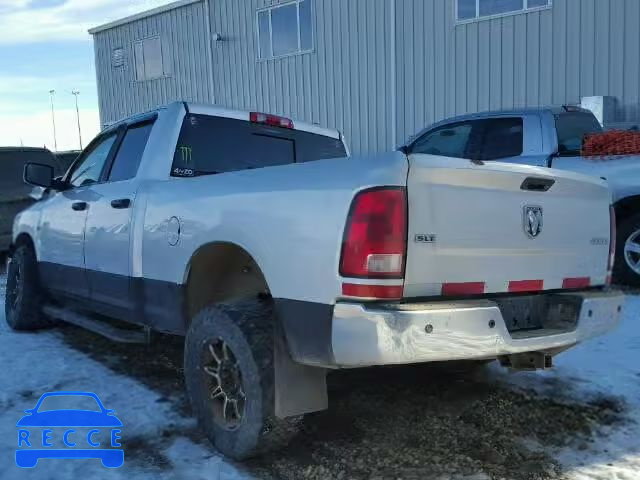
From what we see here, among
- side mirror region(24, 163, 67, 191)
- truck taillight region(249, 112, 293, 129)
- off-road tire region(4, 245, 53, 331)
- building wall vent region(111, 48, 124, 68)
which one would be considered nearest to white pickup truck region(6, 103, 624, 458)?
truck taillight region(249, 112, 293, 129)

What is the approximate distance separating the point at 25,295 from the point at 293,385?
359cm

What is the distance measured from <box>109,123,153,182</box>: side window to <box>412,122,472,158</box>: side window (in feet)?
12.3

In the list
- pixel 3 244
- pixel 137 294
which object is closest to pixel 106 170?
pixel 137 294

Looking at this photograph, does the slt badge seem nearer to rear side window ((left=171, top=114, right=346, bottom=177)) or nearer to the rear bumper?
the rear bumper

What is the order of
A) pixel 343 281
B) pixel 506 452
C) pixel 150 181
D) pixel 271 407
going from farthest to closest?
1. pixel 150 181
2. pixel 506 452
3. pixel 271 407
4. pixel 343 281

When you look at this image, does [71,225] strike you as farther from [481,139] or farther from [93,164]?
[481,139]

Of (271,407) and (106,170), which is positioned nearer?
(271,407)

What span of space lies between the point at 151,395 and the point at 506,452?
Answer: 216 cm

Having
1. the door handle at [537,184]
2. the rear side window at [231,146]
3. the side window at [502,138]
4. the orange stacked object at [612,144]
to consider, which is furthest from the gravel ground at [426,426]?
the side window at [502,138]

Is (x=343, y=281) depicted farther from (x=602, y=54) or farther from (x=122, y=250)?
(x=602, y=54)

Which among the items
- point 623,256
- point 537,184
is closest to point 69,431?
point 537,184

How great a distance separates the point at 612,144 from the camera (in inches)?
250

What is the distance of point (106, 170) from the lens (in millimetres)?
4617

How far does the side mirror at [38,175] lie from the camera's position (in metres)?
5.07
